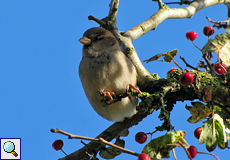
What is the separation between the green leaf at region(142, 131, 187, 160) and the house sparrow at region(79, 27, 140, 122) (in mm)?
842

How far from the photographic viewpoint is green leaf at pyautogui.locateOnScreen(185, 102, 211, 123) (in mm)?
2801

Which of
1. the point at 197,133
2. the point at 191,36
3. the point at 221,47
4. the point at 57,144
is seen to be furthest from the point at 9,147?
the point at 221,47

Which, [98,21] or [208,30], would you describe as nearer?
[208,30]

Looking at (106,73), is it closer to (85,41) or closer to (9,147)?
(85,41)

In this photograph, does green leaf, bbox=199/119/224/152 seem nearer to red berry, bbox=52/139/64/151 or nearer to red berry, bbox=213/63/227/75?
red berry, bbox=213/63/227/75

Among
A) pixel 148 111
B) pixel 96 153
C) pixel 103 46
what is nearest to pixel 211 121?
pixel 148 111

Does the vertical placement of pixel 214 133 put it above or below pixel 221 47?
below

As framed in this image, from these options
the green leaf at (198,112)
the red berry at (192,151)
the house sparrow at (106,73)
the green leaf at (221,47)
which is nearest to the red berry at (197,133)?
the green leaf at (198,112)

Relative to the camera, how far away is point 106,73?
11.1 ft

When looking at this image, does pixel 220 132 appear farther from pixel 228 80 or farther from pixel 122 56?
pixel 122 56

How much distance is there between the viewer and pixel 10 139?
500 cm

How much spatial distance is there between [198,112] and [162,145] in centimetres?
59

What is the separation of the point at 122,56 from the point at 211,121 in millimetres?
1450

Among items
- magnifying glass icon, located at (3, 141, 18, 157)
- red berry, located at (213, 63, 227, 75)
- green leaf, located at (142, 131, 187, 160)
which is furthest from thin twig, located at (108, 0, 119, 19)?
magnifying glass icon, located at (3, 141, 18, 157)
